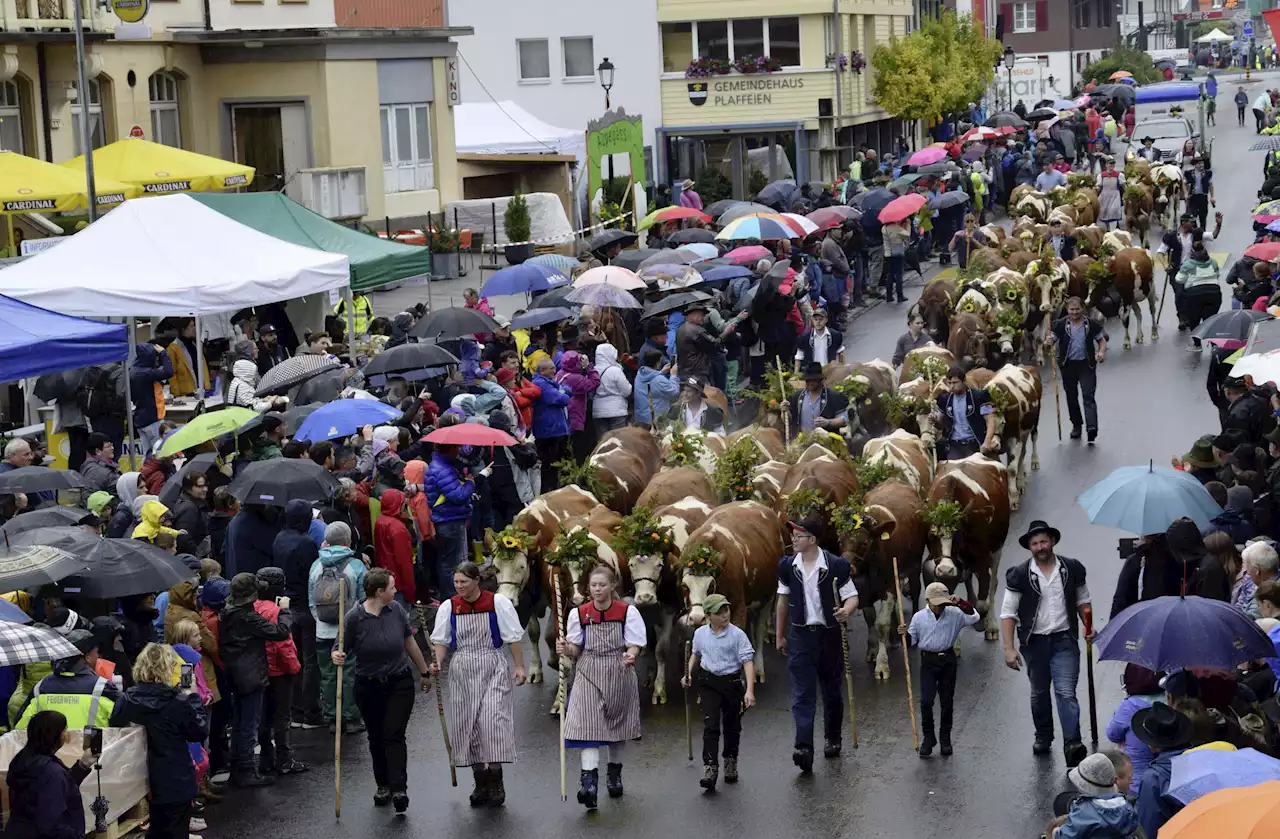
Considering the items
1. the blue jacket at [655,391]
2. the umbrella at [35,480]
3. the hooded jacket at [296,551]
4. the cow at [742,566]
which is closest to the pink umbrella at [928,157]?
the blue jacket at [655,391]

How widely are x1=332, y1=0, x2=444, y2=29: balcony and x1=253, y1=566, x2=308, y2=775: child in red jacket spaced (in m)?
25.8

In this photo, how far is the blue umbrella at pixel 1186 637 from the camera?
1074cm

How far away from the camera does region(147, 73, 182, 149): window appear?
33.0 m

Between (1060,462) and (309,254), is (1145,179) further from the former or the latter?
(309,254)

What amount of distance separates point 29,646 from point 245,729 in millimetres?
2546

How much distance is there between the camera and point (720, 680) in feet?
42.0

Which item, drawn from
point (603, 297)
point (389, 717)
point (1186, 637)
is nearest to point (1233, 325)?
point (603, 297)

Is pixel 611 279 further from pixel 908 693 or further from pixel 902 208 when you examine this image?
pixel 908 693

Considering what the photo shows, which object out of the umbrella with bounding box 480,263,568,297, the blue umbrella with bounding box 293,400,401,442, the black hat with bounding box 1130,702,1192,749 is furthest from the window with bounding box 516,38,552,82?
the black hat with bounding box 1130,702,1192,749

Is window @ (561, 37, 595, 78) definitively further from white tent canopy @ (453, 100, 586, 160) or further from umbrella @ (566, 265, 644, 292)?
umbrella @ (566, 265, 644, 292)

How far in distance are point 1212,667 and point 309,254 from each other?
13.3m

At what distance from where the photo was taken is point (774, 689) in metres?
15.2

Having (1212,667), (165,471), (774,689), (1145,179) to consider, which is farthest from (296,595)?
(1145,179)

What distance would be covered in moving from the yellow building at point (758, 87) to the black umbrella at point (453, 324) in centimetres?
3225
